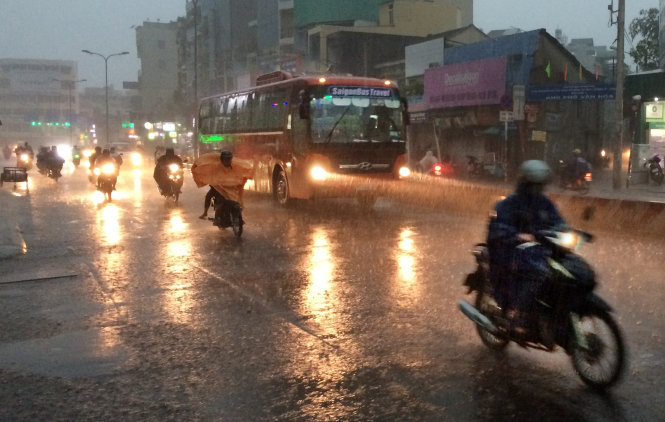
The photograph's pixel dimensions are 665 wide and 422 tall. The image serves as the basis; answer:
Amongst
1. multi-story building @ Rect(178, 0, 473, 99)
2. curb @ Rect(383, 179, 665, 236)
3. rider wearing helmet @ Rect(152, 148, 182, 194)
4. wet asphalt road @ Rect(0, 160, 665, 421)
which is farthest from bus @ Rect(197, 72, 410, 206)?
multi-story building @ Rect(178, 0, 473, 99)

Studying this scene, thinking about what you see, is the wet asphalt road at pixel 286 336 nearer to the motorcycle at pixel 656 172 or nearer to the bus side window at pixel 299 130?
the bus side window at pixel 299 130

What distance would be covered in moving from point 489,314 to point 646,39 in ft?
154

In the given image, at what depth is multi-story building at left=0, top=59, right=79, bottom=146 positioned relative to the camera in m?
126

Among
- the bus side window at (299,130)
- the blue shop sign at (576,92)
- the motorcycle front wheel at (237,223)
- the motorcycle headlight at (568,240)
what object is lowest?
the motorcycle front wheel at (237,223)

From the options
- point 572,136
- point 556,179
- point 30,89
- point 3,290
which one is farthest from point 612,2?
point 30,89

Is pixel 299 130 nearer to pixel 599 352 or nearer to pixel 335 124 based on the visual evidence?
pixel 335 124

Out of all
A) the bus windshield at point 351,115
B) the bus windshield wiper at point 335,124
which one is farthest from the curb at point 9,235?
the bus windshield wiper at point 335,124

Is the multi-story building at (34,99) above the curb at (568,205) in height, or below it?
above

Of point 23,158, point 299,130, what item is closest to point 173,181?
point 299,130

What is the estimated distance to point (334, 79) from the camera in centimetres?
1809

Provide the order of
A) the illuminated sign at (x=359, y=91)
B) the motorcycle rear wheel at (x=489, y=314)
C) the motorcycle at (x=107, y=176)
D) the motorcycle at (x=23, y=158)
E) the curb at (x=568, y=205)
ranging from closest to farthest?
the motorcycle rear wheel at (x=489, y=314)
the curb at (x=568, y=205)
the illuminated sign at (x=359, y=91)
the motorcycle at (x=107, y=176)
the motorcycle at (x=23, y=158)

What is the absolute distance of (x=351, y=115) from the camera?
1806 cm

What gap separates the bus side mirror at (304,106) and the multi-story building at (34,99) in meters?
114

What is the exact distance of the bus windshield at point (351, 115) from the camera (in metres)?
17.9
